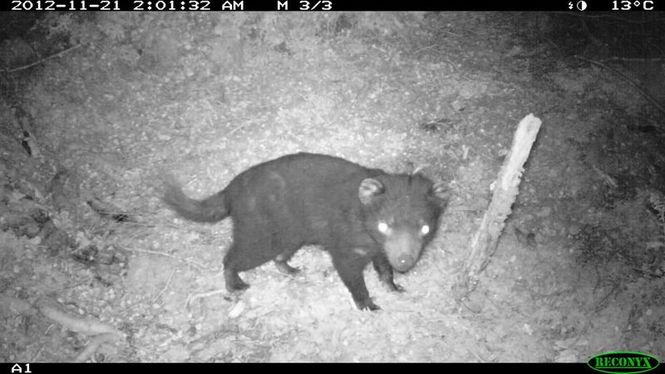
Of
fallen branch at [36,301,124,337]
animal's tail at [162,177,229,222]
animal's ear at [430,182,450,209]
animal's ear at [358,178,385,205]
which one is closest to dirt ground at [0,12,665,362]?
fallen branch at [36,301,124,337]

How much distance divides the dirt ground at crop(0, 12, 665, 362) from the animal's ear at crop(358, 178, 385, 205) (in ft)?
4.70

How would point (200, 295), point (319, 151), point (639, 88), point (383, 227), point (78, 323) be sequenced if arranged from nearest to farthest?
point (383, 227), point (78, 323), point (200, 295), point (319, 151), point (639, 88)

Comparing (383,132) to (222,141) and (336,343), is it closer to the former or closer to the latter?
(222,141)

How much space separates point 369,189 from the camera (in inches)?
178

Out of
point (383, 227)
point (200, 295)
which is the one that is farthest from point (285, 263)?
point (383, 227)

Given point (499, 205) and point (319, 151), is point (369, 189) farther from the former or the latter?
point (319, 151)

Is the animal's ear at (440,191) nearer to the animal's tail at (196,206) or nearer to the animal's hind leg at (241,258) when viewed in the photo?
the animal's hind leg at (241,258)

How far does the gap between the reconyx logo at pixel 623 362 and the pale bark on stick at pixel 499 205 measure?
1478 millimetres

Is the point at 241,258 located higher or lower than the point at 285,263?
higher

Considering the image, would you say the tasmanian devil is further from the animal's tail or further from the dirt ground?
Result: the dirt ground

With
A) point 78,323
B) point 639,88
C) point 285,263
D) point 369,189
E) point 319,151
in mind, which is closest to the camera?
point 369,189

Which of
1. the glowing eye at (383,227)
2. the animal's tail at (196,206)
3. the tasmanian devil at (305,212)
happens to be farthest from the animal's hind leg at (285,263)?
the glowing eye at (383,227)

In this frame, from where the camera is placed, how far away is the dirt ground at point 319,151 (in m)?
4.91

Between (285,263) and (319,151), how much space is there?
199cm
